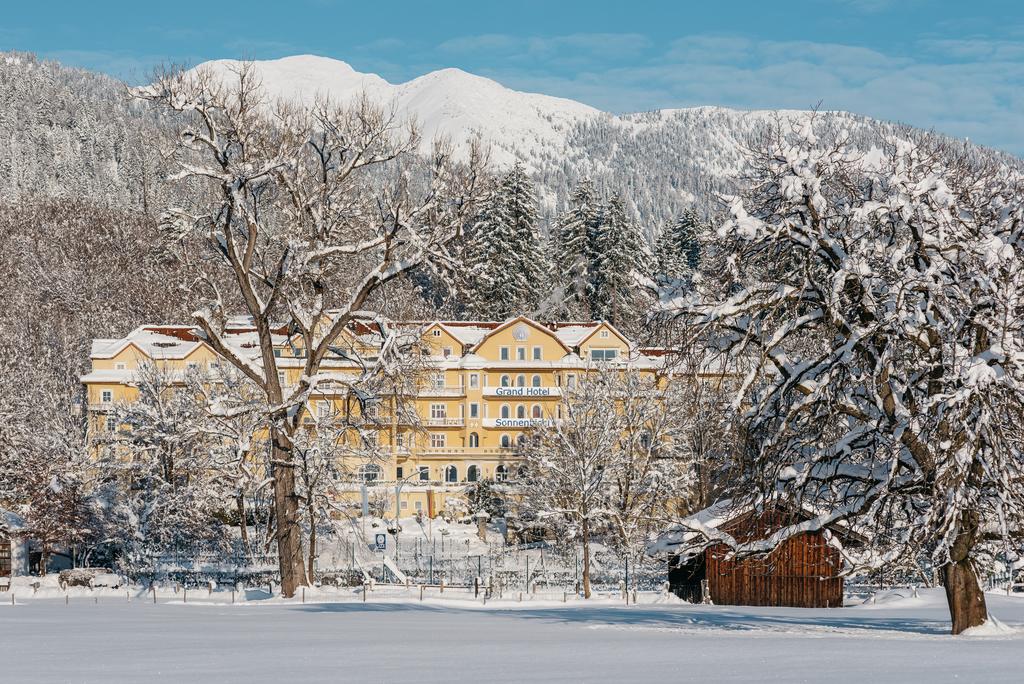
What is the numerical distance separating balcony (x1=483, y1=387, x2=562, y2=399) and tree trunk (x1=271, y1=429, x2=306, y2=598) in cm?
4692

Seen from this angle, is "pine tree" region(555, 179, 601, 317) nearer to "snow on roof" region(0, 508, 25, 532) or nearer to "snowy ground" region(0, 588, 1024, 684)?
"snow on roof" region(0, 508, 25, 532)

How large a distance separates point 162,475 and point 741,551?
35.1 metres

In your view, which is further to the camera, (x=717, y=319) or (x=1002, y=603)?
(x=1002, y=603)

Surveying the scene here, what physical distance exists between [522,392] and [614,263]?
24.5 metres

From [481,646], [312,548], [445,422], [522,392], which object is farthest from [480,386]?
[481,646]

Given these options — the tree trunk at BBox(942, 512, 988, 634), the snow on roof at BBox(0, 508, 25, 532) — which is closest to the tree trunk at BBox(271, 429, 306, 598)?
the tree trunk at BBox(942, 512, 988, 634)

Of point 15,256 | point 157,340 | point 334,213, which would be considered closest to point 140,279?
point 15,256

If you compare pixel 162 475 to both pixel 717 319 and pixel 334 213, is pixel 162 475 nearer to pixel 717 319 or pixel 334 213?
pixel 334 213

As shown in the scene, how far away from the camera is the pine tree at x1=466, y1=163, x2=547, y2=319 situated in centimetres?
9056

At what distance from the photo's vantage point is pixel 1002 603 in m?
28.1

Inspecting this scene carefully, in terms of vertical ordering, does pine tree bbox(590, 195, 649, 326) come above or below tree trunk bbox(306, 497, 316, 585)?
above

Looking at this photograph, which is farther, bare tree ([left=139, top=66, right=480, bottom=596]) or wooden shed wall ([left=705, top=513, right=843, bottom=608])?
wooden shed wall ([left=705, top=513, right=843, bottom=608])

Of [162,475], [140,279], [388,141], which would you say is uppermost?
[140,279]

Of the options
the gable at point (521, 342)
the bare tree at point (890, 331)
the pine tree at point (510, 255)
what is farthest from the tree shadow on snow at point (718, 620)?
the pine tree at point (510, 255)
